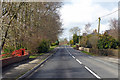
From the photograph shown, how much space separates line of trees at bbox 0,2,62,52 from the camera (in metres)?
16.6

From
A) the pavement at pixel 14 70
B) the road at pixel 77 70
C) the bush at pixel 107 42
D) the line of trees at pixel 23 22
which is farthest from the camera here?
the bush at pixel 107 42

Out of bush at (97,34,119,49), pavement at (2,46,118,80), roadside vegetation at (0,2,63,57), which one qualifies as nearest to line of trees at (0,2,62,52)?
roadside vegetation at (0,2,63,57)

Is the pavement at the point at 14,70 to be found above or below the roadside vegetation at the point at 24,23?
below

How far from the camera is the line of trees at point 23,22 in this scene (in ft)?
54.5

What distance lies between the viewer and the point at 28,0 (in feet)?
62.6

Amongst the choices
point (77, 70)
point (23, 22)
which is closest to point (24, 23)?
point (23, 22)

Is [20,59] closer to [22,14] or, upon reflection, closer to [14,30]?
[14,30]

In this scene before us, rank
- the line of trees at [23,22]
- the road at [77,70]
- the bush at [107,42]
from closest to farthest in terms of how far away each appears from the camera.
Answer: the road at [77,70]
the line of trees at [23,22]
the bush at [107,42]

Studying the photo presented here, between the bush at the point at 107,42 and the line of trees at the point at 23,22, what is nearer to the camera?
the line of trees at the point at 23,22

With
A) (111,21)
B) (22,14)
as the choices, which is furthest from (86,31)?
Result: (22,14)

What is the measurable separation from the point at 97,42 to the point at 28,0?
24467 mm

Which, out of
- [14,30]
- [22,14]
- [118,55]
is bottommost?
[118,55]

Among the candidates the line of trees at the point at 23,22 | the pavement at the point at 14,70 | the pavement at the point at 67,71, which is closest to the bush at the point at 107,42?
the line of trees at the point at 23,22

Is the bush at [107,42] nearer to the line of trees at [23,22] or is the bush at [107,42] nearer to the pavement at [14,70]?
the line of trees at [23,22]
